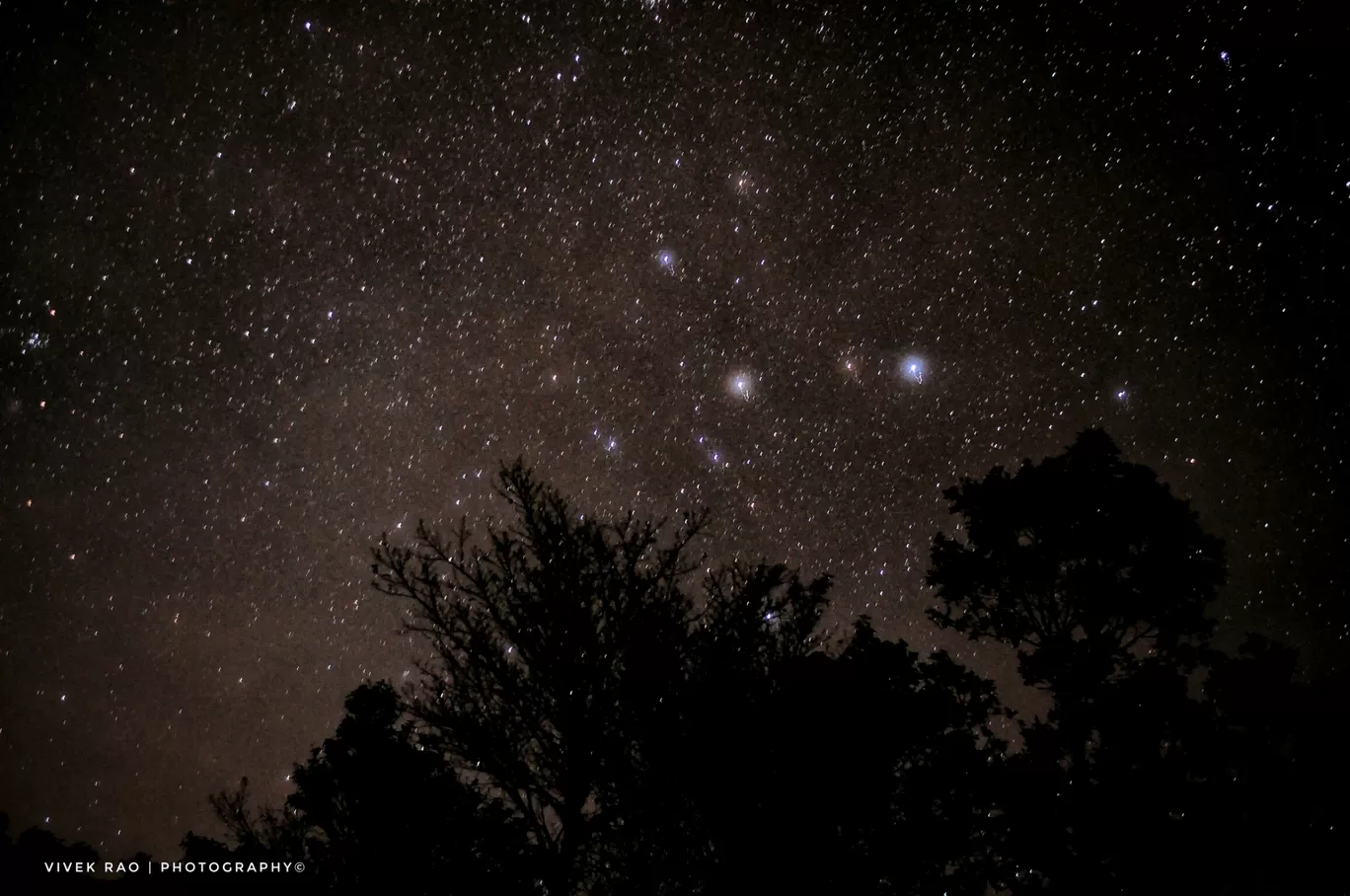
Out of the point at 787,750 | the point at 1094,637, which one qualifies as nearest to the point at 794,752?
the point at 787,750

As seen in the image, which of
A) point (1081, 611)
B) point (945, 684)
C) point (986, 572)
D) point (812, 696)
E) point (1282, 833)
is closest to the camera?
point (1282, 833)

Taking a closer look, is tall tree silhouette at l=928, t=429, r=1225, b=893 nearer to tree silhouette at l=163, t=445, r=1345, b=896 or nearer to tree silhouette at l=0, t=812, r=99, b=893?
tree silhouette at l=163, t=445, r=1345, b=896

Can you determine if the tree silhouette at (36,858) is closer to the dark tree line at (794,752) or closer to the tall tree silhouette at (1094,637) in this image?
the dark tree line at (794,752)

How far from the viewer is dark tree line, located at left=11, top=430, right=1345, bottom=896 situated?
708cm

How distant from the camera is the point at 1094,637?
9.13 meters

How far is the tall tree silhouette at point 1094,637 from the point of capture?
289 inches

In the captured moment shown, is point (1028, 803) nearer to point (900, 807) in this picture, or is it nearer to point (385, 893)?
point (900, 807)

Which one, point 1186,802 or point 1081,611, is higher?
point 1081,611

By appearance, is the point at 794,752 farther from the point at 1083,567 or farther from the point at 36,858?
the point at 36,858

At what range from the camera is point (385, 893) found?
7094 mm

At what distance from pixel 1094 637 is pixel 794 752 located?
441cm

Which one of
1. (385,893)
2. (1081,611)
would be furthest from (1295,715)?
(385,893)

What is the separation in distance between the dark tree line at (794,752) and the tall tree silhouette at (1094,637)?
0.09ft

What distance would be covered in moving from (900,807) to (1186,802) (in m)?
2.70
